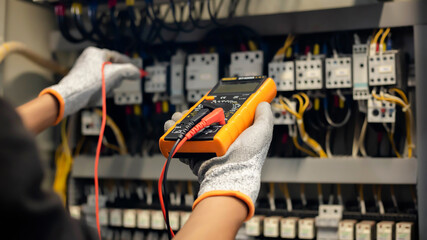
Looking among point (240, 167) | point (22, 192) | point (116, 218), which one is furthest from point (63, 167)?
point (22, 192)

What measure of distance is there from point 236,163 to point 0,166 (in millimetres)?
535

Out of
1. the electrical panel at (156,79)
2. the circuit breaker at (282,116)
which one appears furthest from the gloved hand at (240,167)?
the electrical panel at (156,79)

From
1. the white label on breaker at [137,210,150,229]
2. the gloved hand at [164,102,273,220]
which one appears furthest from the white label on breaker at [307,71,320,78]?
the white label on breaker at [137,210,150,229]

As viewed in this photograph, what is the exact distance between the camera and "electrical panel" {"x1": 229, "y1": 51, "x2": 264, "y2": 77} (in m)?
1.63

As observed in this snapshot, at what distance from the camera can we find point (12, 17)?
1.76m

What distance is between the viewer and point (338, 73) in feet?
5.11

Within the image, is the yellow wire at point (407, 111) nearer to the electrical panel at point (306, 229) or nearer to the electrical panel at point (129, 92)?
the electrical panel at point (306, 229)

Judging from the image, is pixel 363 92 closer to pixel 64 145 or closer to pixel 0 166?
pixel 64 145

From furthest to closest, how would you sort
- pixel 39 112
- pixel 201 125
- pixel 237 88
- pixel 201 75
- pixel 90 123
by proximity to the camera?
1. pixel 90 123
2. pixel 201 75
3. pixel 39 112
4. pixel 237 88
5. pixel 201 125

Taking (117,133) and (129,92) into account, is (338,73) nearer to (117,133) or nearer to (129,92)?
(129,92)

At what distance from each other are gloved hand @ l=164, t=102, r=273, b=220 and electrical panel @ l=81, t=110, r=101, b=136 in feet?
3.36

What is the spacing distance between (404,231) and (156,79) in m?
1.04

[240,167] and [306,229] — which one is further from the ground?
[240,167]

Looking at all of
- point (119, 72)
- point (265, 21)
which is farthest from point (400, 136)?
point (119, 72)
